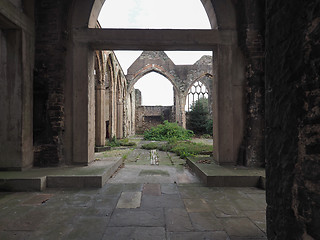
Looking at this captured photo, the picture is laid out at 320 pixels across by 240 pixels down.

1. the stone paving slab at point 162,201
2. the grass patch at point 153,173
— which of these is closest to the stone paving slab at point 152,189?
the stone paving slab at point 162,201

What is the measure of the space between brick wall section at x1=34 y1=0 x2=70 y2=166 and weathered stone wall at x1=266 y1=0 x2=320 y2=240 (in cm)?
431

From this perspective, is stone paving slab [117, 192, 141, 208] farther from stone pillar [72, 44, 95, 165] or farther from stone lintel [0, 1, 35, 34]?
stone lintel [0, 1, 35, 34]

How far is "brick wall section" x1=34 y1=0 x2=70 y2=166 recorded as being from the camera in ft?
14.4

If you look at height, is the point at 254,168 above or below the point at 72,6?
below

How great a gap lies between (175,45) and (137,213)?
3.71 metres

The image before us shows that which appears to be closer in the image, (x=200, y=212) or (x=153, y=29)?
(x=200, y=212)

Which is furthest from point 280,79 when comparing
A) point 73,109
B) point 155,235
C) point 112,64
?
point 112,64

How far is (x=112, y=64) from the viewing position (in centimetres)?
1134

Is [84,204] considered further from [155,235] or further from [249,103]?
[249,103]

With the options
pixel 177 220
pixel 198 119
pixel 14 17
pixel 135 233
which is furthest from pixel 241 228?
pixel 198 119

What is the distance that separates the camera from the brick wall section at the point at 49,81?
4.38 meters

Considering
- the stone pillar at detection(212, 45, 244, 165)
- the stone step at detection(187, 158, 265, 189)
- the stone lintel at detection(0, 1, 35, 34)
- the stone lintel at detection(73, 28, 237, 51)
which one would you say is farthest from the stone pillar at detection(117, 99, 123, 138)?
the stone step at detection(187, 158, 265, 189)

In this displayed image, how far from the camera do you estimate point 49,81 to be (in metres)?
4.42

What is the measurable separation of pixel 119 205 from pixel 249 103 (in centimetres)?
349
